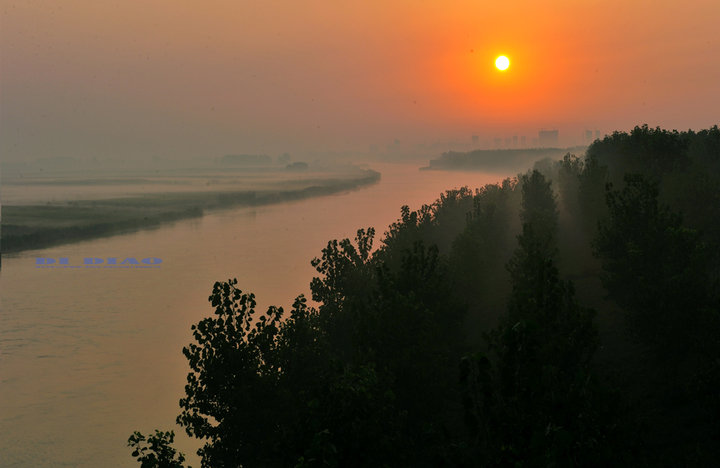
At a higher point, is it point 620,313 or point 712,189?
point 712,189

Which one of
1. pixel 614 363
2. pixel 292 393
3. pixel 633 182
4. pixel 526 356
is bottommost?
pixel 614 363

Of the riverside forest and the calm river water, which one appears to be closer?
the riverside forest

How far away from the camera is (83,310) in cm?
6788

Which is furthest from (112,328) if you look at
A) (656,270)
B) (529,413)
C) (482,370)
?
(482,370)

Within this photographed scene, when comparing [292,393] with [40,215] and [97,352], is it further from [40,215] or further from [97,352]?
[40,215]

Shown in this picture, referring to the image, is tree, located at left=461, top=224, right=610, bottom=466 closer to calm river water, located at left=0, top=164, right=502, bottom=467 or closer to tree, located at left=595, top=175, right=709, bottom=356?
tree, located at left=595, top=175, right=709, bottom=356

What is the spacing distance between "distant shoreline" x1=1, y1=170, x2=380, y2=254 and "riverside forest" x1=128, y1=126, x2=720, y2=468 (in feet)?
283

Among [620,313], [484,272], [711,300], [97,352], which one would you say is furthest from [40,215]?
[711,300]

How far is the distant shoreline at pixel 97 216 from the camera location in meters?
113

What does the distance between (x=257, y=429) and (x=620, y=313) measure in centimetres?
3145

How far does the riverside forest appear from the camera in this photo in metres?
12.5

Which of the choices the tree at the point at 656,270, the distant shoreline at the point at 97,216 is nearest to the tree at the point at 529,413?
the tree at the point at 656,270

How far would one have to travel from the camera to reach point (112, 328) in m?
60.5

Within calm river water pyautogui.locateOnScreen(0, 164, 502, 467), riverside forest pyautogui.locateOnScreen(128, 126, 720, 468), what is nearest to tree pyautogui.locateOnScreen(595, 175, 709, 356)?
riverside forest pyautogui.locateOnScreen(128, 126, 720, 468)
